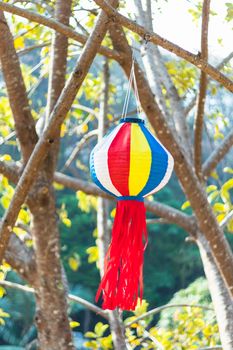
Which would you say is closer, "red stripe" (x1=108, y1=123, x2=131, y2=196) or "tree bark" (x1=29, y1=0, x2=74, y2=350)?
"red stripe" (x1=108, y1=123, x2=131, y2=196)

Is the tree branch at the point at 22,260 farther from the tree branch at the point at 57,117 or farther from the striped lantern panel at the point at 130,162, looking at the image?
the striped lantern panel at the point at 130,162

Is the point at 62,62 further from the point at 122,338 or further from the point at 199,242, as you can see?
the point at 122,338

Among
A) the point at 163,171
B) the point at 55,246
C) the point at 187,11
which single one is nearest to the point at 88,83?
the point at 187,11

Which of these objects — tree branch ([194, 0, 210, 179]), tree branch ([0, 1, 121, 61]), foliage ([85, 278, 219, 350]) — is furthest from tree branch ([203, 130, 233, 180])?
tree branch ([0, 1, 121, 61])

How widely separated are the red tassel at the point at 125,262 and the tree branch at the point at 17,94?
702 mm

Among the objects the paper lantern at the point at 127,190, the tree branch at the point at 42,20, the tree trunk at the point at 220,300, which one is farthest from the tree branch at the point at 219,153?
the paper lantern at the point at 127,190

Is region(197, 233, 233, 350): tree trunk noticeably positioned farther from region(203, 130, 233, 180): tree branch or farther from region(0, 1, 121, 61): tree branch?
region(0, 1, 121, 61): tree branch

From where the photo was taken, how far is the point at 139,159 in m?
1.72

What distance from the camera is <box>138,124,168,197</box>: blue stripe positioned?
5.71 ft

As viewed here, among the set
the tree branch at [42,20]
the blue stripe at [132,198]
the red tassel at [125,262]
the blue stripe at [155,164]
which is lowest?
the red tassel at [125,262]

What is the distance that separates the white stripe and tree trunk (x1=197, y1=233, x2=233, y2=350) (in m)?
1.07

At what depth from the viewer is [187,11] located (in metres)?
3.37

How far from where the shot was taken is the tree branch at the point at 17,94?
2.26m

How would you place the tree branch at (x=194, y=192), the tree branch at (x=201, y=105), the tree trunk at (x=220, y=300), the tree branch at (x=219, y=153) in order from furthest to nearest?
the tree branch at (x=219, y=153) < the tree trunk at (x=220, y=300) < the tree branch at (x=194, y=192) < the tree branch at (x=201, y=105)
